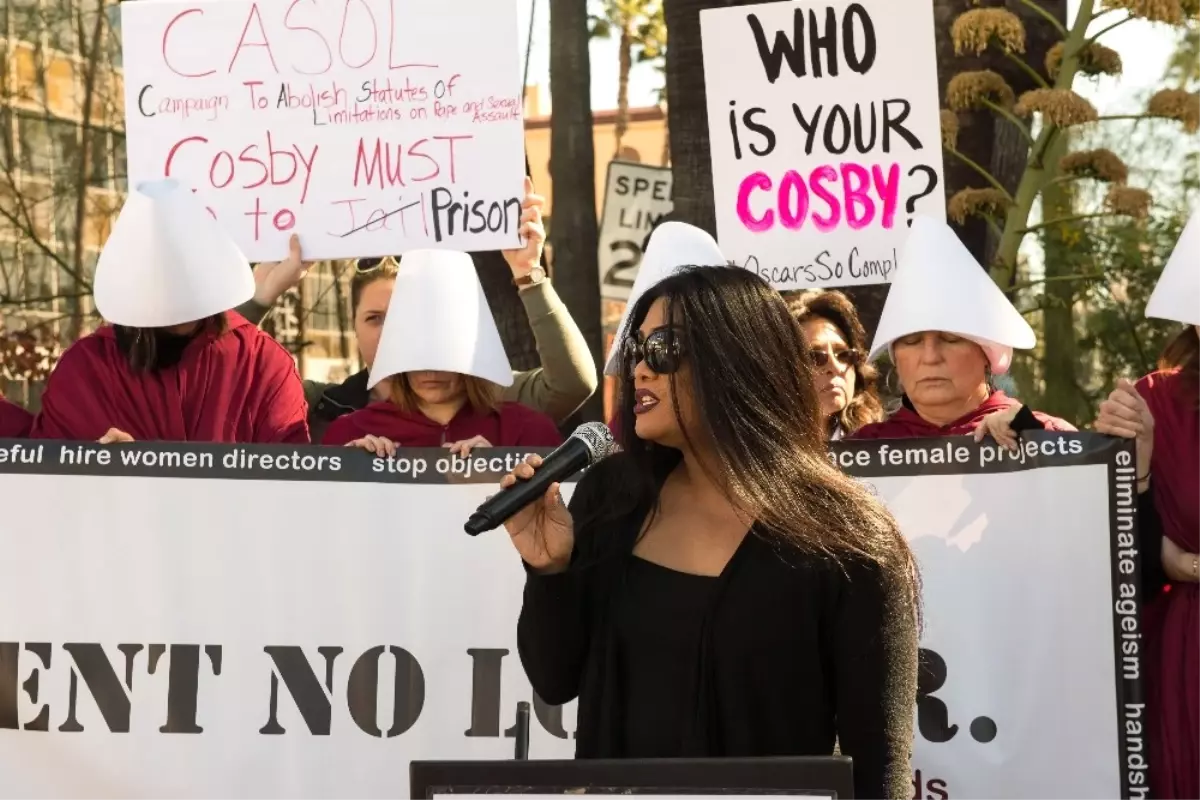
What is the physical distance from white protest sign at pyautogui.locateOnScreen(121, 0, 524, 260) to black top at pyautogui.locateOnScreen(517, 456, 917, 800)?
7.49 feet

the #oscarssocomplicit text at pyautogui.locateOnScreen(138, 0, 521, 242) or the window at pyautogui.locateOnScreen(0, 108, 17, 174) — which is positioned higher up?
the window at pyautogui.locateOnScreen(0, 108, 17, 174)

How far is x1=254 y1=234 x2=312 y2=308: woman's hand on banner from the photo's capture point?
4.68m

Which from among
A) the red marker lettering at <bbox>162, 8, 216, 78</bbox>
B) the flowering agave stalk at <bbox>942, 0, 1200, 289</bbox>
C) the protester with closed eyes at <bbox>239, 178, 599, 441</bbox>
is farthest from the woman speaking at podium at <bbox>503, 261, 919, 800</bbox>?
the flowering agave stalk at <bbox>942, 0, 1200, 289</bbox>

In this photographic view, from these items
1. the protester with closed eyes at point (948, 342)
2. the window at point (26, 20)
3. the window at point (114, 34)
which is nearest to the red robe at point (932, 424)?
the protester with closed eyes at point (948, 342)

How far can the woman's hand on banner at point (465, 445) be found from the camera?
4043 millimetres

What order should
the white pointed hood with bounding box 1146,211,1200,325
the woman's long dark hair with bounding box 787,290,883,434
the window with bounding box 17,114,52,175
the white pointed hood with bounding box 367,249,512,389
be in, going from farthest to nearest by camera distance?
1. the window with bounding box 17,114,52,175
2. the woman's long dark hair with bounding box 787,290,883,434
3. the white pointed hood with bounding box 367,249,512,389
4. the white pointed hood with bounding box 1146,211,1200,325

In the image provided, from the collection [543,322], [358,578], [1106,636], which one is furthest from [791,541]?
[543,322]

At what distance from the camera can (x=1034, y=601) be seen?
153 inches

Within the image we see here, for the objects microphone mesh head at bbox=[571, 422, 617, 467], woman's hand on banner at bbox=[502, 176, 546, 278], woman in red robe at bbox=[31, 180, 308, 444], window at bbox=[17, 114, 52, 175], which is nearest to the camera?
microphone mesh head at bbox=[571, 422, 617, 467]

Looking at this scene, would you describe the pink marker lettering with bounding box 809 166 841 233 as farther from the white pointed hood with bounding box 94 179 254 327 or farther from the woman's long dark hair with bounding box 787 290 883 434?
the white pointed hood with bounding box 94 179 254 327

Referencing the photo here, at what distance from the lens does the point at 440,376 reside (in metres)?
4.16

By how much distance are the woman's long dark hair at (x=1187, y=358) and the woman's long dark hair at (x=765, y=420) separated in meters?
1.36

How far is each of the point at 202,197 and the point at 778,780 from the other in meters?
3.00

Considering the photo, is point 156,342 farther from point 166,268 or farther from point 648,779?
point 648,779
